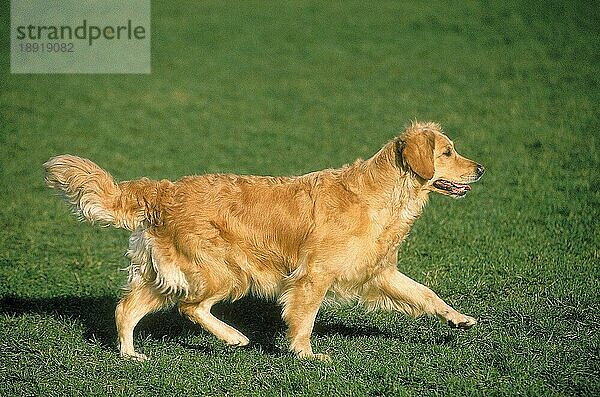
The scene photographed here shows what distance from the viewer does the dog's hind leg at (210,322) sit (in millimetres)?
7699

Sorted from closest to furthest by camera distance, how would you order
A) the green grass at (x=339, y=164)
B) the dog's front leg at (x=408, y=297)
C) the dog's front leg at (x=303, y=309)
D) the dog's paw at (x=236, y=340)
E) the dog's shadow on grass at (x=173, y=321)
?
the green grass at (x=339, y=164) < the dog's front leg at (x=303, y=309) < the dog's paw at (x=236, y=340) < the dog's front leg at (x=408, y=297) < the dog's shadow on grass at (x=173, y=321)

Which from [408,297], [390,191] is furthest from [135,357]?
[390,191]

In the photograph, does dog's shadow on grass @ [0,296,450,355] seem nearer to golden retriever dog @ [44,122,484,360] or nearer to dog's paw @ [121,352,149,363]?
dog's paw @ [121,352,149,363]

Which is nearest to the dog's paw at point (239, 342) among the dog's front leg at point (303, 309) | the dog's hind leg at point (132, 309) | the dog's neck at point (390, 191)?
the dog's front leg at point (303, 309)

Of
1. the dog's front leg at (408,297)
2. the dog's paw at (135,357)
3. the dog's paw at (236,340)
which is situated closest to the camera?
the dog's paw at (135,357)

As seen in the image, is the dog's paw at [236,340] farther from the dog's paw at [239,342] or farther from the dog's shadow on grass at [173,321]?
the dog's shadow on grass at [173,321]

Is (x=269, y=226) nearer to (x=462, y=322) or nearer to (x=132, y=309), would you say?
(x=132, y=309)

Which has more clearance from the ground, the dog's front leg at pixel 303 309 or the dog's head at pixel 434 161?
the dog's head at pixel 434 161

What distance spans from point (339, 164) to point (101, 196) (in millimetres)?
8169

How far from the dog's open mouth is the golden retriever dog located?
0.4 inches

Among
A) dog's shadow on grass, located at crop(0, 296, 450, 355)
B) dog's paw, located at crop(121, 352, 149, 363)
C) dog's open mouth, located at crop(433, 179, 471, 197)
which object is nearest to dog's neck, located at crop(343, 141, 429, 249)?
dog's open mouth, located at crop(433, 179, 471, 197)

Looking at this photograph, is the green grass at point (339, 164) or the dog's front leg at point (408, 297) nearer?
the green grass at point (339, 164)

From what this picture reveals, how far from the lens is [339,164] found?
15.4 meters

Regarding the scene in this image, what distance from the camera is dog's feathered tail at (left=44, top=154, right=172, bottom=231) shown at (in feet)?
25.0
